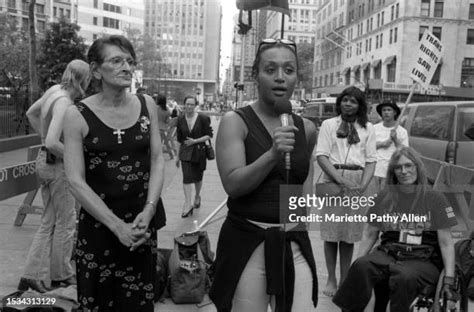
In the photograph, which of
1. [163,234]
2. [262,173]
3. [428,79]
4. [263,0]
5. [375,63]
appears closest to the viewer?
[262,173]

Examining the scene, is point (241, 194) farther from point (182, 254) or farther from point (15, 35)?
point (15, 35)

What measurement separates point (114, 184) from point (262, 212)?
810 millimetres

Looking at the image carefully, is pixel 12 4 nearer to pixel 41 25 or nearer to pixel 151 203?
pixel 41 25

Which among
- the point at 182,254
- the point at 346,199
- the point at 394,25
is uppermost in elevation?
the point at 394,25

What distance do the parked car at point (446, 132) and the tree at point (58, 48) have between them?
58.7 ft

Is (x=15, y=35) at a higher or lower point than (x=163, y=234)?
higher

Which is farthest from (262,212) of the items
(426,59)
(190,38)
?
(190,38)

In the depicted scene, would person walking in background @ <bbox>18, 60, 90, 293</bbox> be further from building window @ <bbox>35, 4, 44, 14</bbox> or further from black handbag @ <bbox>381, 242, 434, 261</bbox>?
building window @ <bbox>35, 4, 44, 14</bbox>

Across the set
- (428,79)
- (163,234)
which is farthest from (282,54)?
(428,79)

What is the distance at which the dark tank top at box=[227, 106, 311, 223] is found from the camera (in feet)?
7.34

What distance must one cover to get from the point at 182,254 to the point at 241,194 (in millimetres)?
2460

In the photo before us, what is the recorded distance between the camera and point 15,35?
3519cm

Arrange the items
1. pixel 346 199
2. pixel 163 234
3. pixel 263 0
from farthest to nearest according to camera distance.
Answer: pixel 163 234 < pixel 263 0 < pixel 346 199

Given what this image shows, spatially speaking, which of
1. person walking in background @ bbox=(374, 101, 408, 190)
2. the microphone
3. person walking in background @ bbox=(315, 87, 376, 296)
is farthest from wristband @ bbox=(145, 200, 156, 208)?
person walking in background @ bbox=(374, 101, 408, 190)
